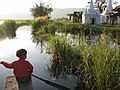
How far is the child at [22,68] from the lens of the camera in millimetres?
6483

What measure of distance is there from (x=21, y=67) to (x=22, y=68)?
43 millimetres

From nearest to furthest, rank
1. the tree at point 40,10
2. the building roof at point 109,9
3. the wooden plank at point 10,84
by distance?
1. the wooden plank at point 10,84
2. the building roof at point 109,9
3. the tree at point 40,10

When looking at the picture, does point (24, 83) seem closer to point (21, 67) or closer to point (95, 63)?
point (21, 67)

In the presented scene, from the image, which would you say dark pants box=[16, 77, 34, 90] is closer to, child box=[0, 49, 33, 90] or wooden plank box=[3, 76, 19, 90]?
child box=[0, 49, 33, 90]

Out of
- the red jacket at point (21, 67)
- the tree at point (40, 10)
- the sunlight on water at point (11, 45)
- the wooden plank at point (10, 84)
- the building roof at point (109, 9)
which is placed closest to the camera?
the red jacket at point (21, 67)

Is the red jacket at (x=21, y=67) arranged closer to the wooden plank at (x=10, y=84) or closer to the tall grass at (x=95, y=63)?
the wooden plank at (x=10, y=84)

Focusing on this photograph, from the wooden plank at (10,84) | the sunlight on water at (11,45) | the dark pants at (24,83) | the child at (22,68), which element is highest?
the child at (22,68)

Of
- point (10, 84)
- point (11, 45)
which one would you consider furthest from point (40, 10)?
point (10, 84)

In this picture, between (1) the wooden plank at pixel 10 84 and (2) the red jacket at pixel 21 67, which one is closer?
(2) the red jacket at pixel 21 67

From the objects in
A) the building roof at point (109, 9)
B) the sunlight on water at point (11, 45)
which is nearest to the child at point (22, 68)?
the sunlight on water at point (11, 45)

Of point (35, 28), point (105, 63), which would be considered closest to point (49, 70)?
point (105, 63)

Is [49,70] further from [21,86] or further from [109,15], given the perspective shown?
[109,15]

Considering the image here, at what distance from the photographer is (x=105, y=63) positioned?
649cm

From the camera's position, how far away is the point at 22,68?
21.4ft
